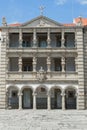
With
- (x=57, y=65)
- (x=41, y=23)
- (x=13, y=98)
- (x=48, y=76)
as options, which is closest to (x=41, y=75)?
(x=48, y=76)

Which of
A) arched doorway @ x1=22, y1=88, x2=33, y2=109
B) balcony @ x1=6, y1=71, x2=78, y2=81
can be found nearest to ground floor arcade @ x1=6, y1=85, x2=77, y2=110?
arched doorway @ x1=22, y1=88, x2=33, y2=109

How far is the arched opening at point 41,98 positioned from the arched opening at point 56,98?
1028 millimetres

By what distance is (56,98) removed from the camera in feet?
160

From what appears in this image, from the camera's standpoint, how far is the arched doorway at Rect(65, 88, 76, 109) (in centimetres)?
4822

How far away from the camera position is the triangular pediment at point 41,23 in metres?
47.2

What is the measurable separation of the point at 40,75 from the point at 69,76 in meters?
3.62

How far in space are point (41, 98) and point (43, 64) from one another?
443 cm

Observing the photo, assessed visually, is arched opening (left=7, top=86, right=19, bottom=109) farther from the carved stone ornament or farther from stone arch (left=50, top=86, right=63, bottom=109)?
stone arch (left=50, top=86, right=63, bottom=109)

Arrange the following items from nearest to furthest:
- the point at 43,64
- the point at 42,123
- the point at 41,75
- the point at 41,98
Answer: the point at 42,123 < the point at 41,75 < the point at 43,64 < the point at 41,98

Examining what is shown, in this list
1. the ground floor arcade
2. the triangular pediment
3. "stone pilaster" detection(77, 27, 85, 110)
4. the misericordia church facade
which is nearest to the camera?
"stone pilaster" detection(77, 27, 85, 110)

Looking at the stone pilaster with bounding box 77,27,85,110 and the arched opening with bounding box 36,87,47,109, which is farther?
the arched opening with bounding box 36,87,47,109

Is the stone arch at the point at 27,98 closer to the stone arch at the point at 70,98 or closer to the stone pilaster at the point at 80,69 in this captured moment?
the stone arch at the point at 70,98

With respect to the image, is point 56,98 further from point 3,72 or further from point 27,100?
point 3,72

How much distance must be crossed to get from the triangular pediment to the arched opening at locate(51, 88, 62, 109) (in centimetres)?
831
